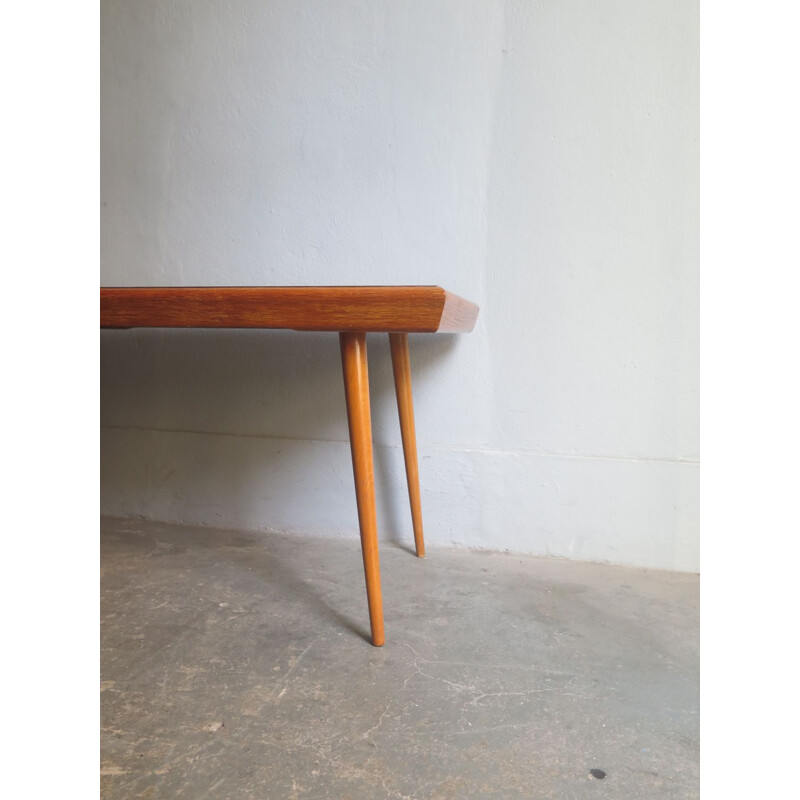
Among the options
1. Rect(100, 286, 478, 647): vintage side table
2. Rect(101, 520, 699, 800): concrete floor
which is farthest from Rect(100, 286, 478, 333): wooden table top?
Rect(101, 520, 699, 800): concrete floor

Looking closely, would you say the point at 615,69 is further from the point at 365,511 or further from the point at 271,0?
the point at 365,511

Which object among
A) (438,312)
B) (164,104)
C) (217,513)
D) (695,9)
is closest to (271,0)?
(164,104)

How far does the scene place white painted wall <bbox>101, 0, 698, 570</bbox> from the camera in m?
1.32

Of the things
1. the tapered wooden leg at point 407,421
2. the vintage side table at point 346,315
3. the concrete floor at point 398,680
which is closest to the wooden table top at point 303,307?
the vintage side table at point 346,315

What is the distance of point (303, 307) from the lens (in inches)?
35.6

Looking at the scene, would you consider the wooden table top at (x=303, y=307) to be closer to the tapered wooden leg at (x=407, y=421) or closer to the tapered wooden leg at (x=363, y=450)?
the tapered wooden leg at (x=363, y=450)

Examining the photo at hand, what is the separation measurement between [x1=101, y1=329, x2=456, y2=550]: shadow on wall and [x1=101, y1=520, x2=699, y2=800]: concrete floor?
0.22m

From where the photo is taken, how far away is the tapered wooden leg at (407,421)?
4.32 feet

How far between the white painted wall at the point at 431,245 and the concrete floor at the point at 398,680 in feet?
0.66

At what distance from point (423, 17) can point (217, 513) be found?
1.17m

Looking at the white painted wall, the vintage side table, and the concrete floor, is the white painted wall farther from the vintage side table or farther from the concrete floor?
the vintage side table

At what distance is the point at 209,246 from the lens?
1571mm

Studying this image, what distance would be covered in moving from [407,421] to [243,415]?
443 mm
